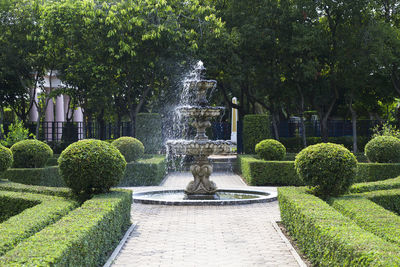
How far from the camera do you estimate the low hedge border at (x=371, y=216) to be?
6.44 meters

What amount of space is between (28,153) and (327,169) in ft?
32.1

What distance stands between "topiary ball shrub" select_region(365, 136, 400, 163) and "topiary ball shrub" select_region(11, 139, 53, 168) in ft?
36.0

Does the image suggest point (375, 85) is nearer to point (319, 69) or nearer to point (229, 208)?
point (319, 69)

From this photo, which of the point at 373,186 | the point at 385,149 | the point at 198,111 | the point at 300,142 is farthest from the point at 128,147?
the point at 300,142

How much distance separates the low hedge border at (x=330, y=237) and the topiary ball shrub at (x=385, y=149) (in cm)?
841

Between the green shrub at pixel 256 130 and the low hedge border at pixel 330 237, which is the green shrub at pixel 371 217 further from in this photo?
the green shrub at pixel 256 130

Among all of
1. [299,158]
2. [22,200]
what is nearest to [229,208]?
[299,158]

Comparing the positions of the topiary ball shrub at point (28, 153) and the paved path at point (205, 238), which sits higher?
the topiary ball shrub at point (28, 153)

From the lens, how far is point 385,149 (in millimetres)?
16969

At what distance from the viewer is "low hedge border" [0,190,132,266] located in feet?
16.3

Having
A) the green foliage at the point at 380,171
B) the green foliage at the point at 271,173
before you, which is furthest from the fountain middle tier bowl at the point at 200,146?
the green foliage at the point at 380,171

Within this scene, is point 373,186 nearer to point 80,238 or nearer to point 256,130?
point 80,238

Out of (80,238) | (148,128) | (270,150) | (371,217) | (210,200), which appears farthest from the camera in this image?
(148,128)

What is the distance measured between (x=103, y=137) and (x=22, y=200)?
19.2 metres
